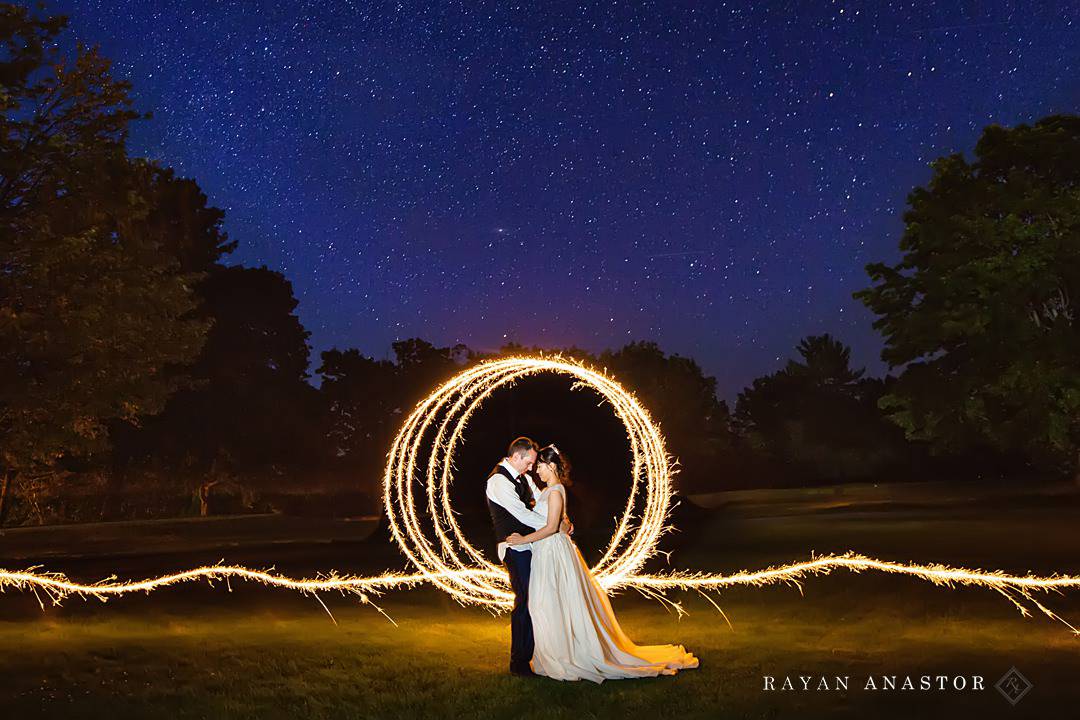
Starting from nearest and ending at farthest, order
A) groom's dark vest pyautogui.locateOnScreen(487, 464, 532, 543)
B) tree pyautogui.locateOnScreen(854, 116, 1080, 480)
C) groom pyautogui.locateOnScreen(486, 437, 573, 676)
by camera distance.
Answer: groom pyautogui.locateOnScreen(486, 437, 573, 676) → groom's dark vest pyautogui.locateOnScreen(487, 464, 532, 543) → tree pyautogui.locateOnScreen(854, 116, 1080, 480)

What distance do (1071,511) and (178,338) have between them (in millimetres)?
26553

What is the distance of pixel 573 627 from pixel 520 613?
0.53m

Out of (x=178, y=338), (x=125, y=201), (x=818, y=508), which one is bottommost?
(x=818, y=508)

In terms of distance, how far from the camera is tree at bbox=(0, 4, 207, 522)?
20892 millimetres

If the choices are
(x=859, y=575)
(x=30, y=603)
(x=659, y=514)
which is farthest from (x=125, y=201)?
(x=859, y=575)

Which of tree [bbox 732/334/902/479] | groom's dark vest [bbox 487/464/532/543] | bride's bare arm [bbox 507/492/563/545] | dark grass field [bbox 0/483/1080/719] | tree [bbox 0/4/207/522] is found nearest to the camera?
dark grass field [bbox 0/483/1080/719]

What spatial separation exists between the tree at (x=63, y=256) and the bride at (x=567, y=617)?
16.6 meters

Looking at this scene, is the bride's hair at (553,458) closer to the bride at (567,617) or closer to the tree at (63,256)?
the bride at (567,617)

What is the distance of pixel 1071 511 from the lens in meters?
29.8

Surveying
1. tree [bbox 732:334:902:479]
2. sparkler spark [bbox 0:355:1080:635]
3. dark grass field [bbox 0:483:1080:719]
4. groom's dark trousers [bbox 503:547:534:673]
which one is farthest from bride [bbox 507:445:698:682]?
tree [bbox 732:334:902:479]

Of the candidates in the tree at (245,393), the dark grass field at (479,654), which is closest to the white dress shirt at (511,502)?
the dark grass field at (479,654)

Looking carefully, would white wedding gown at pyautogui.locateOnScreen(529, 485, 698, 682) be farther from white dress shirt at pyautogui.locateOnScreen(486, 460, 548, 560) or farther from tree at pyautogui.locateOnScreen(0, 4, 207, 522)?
tree at pyautogui.locateOnScreen(0, 4, 207, 522)

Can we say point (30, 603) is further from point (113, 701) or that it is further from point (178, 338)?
point (178, 338)

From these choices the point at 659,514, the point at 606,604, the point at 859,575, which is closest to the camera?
the point at 606,604
